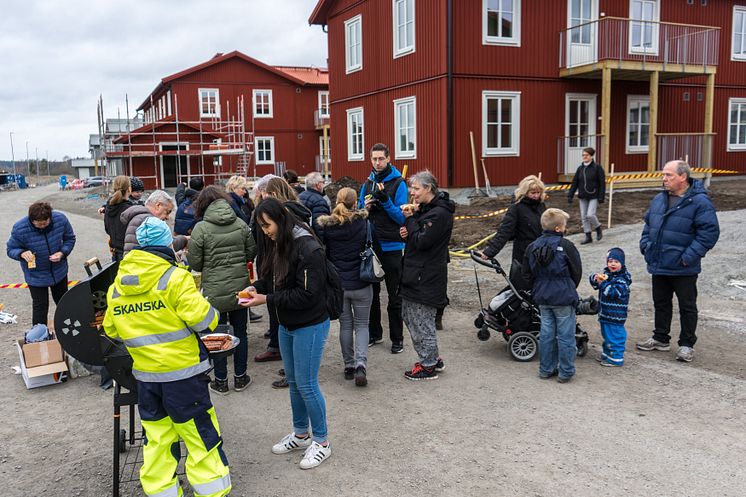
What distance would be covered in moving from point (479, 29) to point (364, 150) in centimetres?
664

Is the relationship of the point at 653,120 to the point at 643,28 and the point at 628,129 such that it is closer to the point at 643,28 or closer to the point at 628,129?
the point at 628,129

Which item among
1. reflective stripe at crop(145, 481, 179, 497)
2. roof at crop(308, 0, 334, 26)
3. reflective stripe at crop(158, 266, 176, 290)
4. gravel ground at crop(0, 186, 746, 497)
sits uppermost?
roof at crop(308, 0, 334, 26)

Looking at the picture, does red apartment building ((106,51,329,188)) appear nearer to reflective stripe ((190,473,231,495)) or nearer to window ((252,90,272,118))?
window ((252,90,272,118))

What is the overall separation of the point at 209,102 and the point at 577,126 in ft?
88.1

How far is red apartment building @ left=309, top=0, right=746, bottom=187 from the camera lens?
1911cm

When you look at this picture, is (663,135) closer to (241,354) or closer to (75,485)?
(241,354)

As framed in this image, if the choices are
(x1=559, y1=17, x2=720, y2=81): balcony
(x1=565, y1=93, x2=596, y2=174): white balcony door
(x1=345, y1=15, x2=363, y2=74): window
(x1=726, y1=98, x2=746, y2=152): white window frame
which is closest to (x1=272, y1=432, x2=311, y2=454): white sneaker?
(x1=559, y1=17, x2=720, y2=81): balcony

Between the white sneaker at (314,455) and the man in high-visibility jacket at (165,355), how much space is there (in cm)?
66

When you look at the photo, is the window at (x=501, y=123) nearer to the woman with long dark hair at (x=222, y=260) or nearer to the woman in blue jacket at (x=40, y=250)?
the woman in blue jacket at (x=40, y=250)

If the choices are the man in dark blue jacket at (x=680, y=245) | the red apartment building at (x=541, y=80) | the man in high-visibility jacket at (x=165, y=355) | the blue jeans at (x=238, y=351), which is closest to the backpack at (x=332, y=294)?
the man in high-visibility jacket at (x=165, y=355)

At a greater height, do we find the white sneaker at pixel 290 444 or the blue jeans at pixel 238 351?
the blue jeans at pixel 238 351

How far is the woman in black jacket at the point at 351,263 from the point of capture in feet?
19.0

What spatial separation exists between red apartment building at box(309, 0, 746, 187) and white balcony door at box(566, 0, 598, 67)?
4 centimetres

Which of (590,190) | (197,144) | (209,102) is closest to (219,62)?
(209,102)
